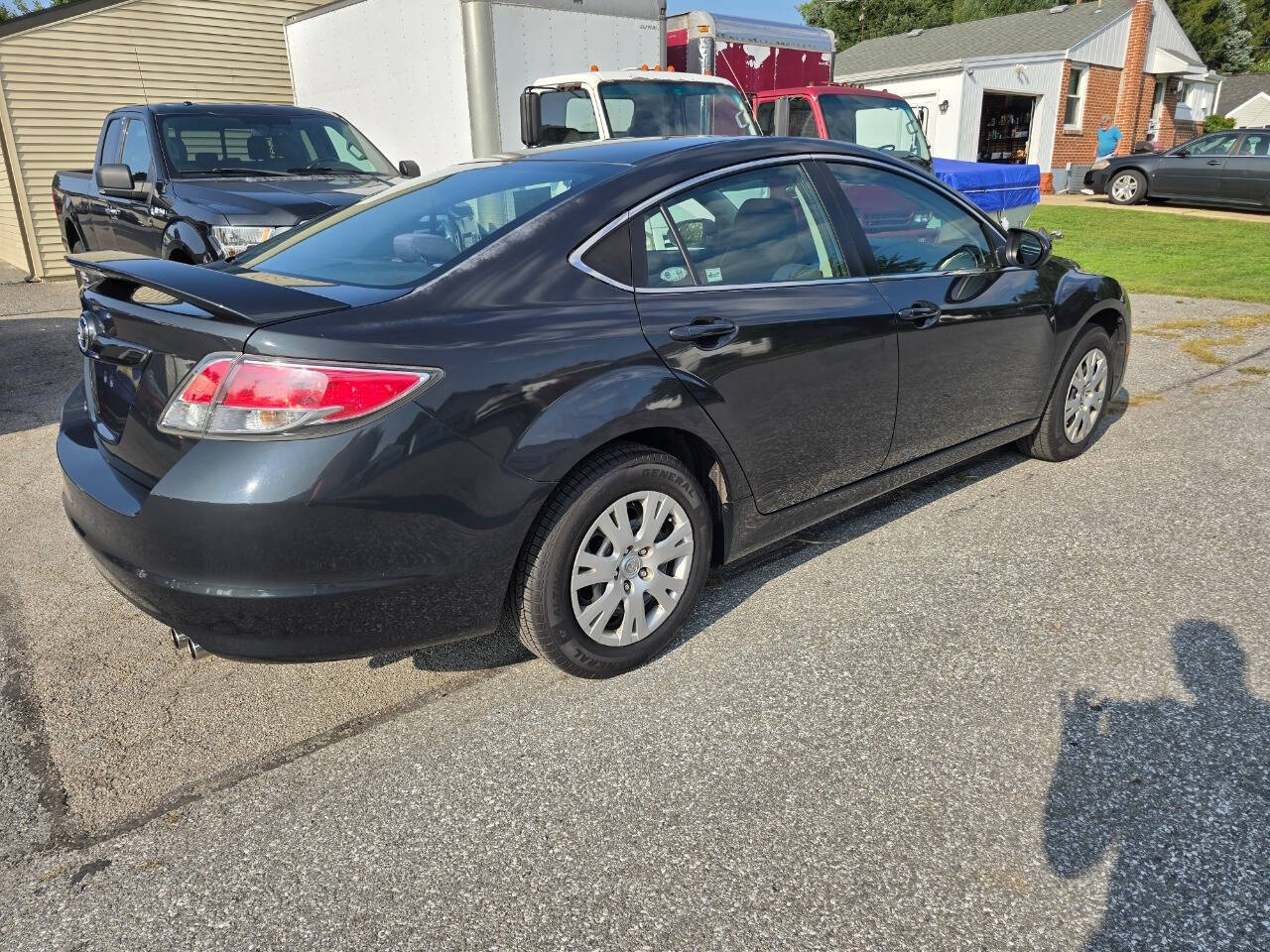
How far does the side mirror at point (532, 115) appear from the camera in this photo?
826 centimetres

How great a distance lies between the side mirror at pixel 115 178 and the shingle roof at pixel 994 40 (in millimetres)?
23054

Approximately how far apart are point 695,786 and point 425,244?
5.93 feet

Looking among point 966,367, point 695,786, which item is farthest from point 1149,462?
point 695,786

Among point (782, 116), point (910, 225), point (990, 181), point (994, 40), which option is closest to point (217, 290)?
point (910, 225)

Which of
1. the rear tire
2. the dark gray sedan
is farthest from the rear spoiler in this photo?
the dark gray sedan

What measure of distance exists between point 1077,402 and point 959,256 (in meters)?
1.23

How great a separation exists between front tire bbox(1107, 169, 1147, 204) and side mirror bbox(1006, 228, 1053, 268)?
18.0m

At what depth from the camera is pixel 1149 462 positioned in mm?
4820

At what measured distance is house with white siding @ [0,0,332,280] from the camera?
12.4 m

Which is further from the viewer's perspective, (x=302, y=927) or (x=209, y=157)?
(x=209, y=157)

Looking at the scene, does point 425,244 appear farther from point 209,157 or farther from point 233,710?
point 209,157

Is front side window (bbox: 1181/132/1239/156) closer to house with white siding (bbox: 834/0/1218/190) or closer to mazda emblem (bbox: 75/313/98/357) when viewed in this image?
house with white siding (bbox: 834/0/1218/190)

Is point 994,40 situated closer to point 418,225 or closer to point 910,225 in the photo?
point 910,225

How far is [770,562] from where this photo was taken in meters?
3.83
